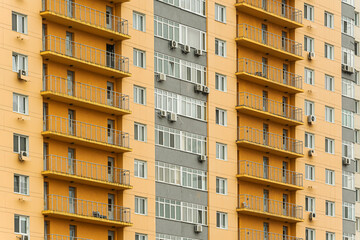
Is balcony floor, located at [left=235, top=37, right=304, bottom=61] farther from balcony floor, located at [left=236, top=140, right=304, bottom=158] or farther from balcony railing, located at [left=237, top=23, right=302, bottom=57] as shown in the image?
balcony floor, located at [left=236, top=140, right=304, bottom=158]

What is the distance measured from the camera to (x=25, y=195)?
71688 millimetres

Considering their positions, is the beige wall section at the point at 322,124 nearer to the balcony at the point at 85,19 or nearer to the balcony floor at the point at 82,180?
the balcony floor at the point at 82,180

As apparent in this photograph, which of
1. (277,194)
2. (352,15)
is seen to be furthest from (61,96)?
(352,15)

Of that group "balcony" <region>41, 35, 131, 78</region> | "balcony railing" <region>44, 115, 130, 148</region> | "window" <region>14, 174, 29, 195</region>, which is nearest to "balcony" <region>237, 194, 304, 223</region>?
"balcony railing" <region>44, 115, 130, 148</region>

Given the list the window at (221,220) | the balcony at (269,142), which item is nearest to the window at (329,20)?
the balcony at (269,142)

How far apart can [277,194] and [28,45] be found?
24363mm

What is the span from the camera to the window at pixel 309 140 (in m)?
92.2

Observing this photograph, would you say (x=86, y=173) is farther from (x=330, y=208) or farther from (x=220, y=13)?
(x=330, y=208)

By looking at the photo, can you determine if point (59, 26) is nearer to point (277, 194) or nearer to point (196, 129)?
point (196, 129)

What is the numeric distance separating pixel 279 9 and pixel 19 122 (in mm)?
26871

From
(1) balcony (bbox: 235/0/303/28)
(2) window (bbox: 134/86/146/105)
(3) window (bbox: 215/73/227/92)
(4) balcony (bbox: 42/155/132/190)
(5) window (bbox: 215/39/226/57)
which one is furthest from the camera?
(1) balcony (bbox: 235/0/303/28)

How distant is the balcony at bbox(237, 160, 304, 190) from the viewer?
283 ft

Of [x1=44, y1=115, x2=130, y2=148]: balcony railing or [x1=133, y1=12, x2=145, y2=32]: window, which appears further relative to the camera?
[x1=133, y1=12, x2=145, y2=32]: window

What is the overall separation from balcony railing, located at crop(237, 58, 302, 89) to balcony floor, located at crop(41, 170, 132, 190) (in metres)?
14.7
